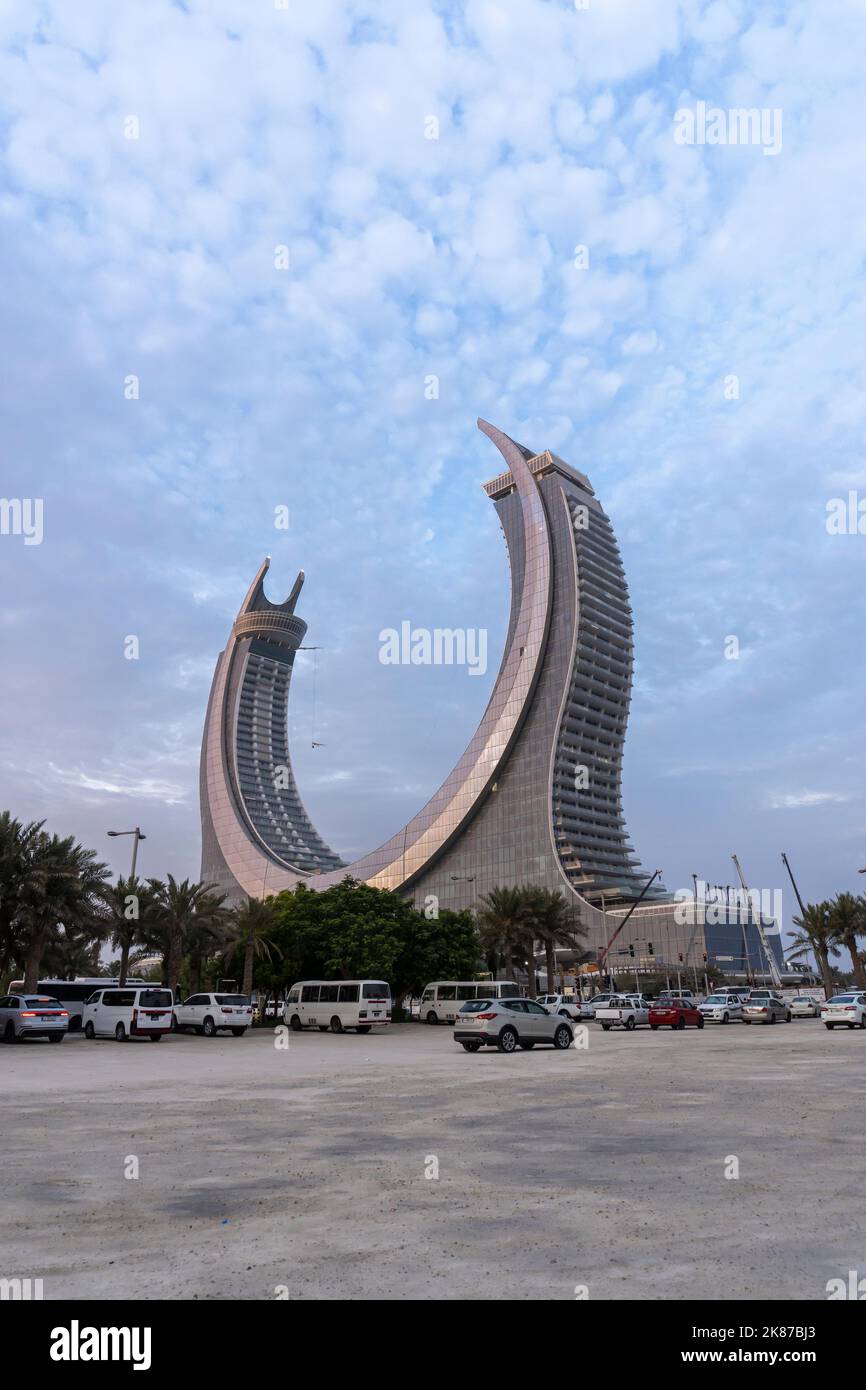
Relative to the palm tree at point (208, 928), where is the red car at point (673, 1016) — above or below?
below

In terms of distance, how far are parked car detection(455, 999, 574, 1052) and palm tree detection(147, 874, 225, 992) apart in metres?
30.3

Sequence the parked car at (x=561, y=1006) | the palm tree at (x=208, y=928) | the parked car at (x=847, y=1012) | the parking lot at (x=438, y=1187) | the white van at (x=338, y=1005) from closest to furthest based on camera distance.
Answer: the parking lot at (x=438, y=1187) → the white van at (x=338, y=1005) → the parked car at (x=847, y=1012) → the parked car at (x=561, y=1006) → the palm tree at (x=208, y=928)

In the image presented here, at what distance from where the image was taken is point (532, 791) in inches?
5881

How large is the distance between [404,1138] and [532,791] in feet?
454

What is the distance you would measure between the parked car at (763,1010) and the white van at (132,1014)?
105 ft

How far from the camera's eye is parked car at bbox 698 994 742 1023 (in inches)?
2111

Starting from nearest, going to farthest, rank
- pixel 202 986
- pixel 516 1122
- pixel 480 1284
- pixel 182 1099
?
pixel 480 1284, pixel 516 1122, pixel 182 1099, pixel 202 986

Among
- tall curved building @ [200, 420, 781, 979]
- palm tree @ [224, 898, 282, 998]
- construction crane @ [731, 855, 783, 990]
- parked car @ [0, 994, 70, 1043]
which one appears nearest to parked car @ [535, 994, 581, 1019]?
palm tree @ [224, 898, 282, 998]

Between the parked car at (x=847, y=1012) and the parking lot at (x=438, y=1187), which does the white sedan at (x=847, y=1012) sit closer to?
the parked car at (x=847, y=1012)

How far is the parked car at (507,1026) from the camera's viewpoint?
1143 inches

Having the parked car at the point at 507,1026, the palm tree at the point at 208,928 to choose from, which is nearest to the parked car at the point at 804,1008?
the palm tree at the point at 208,928

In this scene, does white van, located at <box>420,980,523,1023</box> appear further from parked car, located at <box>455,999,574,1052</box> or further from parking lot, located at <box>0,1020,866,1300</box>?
parking lot, located at <box>0,1020,866,1300</box>

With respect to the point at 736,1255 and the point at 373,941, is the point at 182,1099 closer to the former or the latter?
the point at 736,1255

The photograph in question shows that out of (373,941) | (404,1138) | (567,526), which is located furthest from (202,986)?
(567,526)
